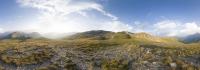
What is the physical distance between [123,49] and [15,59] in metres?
25.6

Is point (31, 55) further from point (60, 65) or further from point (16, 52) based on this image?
point (60, 65)

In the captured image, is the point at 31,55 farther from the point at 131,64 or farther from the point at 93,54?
the point at 131,64

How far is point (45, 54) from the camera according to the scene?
72625 mm

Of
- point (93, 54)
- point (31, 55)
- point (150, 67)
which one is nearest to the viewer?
point (150, 67)

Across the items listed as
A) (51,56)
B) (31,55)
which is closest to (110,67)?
(51,56)

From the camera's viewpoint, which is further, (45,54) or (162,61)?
(45,54)

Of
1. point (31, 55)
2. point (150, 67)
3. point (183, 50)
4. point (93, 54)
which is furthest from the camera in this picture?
point (31, 55)

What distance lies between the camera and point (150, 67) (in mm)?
59688

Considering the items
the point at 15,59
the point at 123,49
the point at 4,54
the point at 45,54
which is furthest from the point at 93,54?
the point at 4,54

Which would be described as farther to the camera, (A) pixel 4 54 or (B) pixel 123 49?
(A) pixel 4 54

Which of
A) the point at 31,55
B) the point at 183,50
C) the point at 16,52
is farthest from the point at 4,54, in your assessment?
the point at 183,50

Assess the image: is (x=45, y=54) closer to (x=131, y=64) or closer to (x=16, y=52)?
(x=16, y=52)

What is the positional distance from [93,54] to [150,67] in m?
14.7

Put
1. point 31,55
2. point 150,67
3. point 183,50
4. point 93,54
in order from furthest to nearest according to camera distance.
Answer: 1. point 31,55
2. point 93,54
3. point 183,50
4. point 150,67
